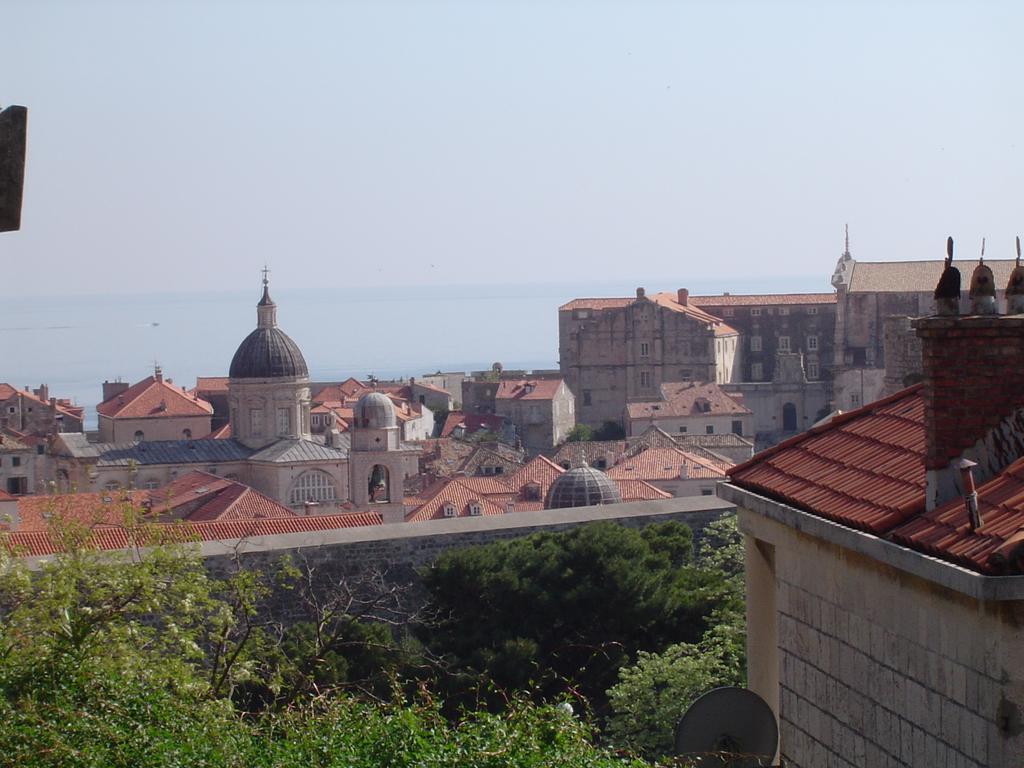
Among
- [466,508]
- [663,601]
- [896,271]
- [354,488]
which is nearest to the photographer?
[663,601]

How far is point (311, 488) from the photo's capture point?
69.6 m

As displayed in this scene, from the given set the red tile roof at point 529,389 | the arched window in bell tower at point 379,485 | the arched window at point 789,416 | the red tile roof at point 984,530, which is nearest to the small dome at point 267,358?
the arched window in bell tower at point 379,485

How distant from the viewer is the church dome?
70.4m

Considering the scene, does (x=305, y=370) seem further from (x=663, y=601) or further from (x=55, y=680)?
(x=55, y=680)

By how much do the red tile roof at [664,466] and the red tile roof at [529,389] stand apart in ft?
83.6

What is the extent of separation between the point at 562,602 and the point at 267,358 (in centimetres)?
5449

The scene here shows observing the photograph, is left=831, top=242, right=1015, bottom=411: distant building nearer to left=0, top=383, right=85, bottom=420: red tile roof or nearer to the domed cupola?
the domed cupola

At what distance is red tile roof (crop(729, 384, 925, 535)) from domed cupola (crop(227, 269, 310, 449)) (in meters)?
63.8

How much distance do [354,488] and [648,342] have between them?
36786 millimetres

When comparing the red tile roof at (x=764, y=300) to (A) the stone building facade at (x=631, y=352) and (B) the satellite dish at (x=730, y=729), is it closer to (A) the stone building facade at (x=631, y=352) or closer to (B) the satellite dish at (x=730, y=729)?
(A) the stone building facade at (x=631, y=352)

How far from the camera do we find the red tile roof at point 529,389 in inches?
3676

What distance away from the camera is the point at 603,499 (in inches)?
1657

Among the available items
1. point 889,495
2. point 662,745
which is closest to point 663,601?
point 662,745

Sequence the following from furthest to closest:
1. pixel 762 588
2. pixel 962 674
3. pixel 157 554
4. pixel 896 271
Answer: pixel 896 271 < pixel 157 554 < pixel 762 588 < pixel 962 674
